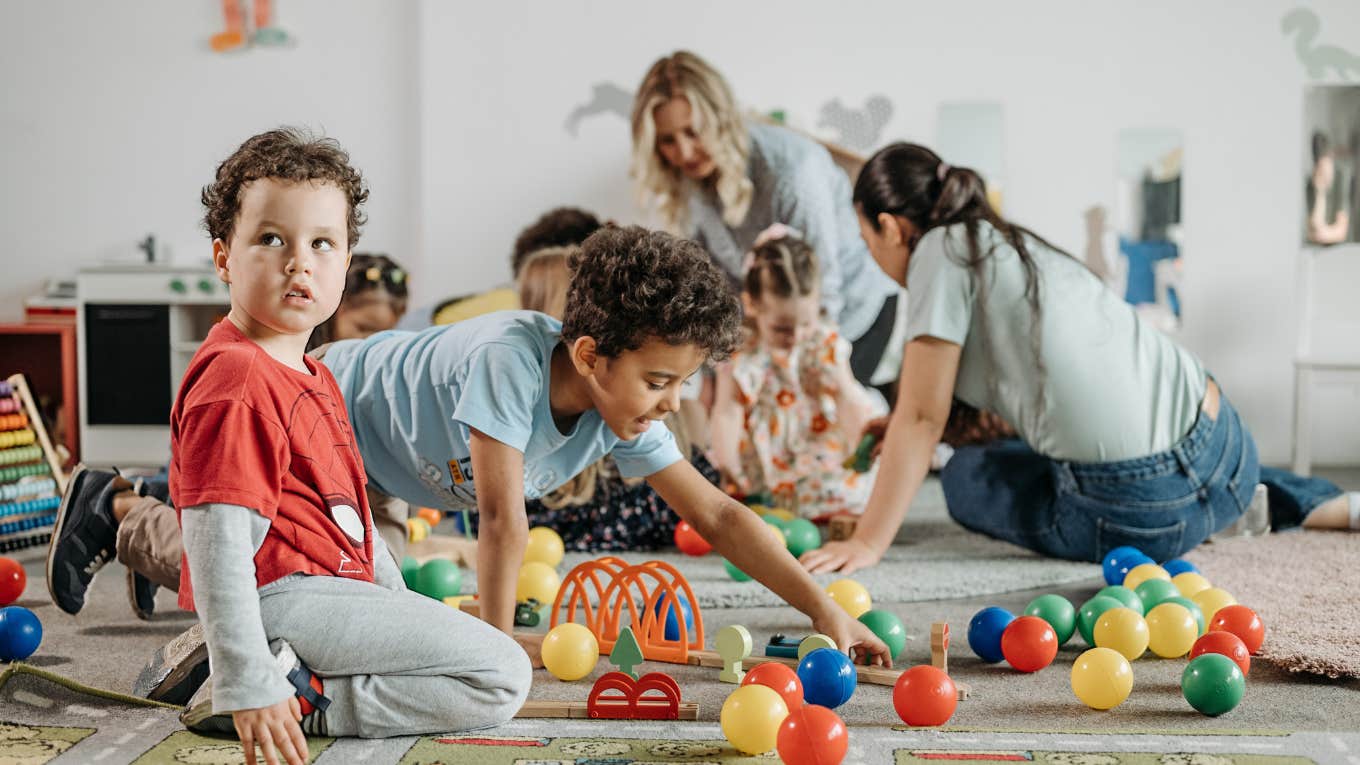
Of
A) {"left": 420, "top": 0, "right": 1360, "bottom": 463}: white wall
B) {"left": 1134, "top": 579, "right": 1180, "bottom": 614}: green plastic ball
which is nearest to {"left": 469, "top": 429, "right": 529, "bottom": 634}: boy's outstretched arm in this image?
{"left": 1134, "top": 579, "right": 1180, "bottom": 614}: green plastic ball

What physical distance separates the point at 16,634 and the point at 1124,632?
5.15 feet

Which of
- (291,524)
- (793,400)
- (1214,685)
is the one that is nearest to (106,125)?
(793,400)

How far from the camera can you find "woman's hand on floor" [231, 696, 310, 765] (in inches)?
48.2

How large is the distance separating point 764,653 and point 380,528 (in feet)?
2.49

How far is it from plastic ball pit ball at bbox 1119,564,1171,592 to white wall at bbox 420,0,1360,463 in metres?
2.56

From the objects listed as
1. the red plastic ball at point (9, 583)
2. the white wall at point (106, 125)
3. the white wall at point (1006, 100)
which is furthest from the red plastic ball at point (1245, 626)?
the white wall at point (106, 125)

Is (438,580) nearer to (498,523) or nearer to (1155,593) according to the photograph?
(498,523)

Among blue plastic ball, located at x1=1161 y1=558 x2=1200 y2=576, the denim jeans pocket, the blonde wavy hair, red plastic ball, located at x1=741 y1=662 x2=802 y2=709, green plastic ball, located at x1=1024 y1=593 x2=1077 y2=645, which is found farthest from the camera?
the blonde wavy hair

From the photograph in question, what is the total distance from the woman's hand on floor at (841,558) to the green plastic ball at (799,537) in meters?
0.16

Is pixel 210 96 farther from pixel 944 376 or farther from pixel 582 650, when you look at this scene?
pixel 582 650

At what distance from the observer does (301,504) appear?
139cm

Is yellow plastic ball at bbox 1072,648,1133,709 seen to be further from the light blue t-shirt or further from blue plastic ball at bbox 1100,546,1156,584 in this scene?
blue plastic ball at bbox 1100,546,1156,584

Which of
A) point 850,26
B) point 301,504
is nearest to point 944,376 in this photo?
point 301,504

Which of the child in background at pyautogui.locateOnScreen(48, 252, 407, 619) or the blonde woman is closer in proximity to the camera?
the child in background at pyautogui.locateOnScreen(48, 252, 407, 619)
